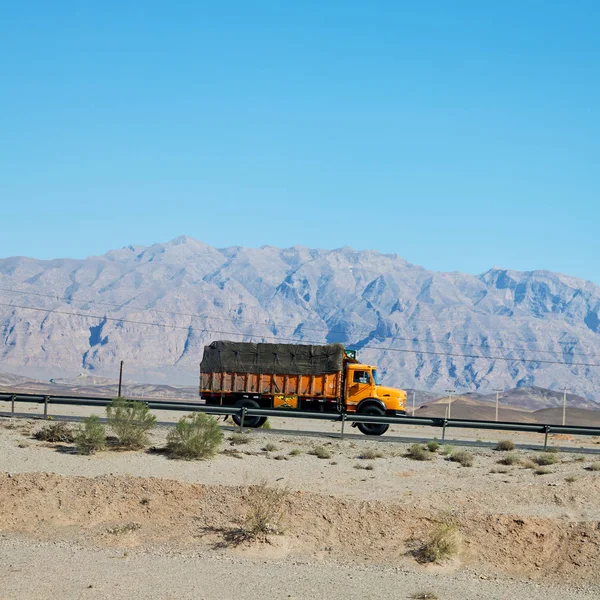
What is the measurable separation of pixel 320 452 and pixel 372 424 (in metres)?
11.4

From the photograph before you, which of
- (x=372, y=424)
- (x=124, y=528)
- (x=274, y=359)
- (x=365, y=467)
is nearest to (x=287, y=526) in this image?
(x=124, y=528)

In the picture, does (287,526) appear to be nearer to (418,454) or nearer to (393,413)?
(418,454)

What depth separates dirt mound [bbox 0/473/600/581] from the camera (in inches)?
656

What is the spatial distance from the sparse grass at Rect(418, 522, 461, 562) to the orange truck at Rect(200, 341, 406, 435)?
19.4 m

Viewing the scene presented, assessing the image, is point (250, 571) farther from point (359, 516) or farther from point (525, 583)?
point (525, 583)

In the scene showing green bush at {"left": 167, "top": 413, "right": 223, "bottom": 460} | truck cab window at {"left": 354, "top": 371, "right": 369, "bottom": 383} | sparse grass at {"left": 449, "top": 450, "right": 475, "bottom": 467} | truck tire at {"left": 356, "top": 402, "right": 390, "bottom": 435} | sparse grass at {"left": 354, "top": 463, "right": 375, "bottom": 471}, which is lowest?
truck tire at {"left": 356, "top": 402, "right": 390, "bottom": 435}

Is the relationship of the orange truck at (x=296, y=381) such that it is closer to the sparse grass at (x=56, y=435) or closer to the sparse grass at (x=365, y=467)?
the sparse grass at (x=56, y=435)

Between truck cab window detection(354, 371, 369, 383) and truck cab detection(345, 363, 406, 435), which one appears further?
truck cab window detection(354, 371, 369, 383)

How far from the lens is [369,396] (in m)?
37.3

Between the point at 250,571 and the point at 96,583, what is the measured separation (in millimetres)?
2585

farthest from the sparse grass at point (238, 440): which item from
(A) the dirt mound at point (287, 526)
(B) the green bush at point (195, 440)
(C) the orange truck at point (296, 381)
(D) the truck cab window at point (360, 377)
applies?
(D) the truck cab window at point (360, 377)

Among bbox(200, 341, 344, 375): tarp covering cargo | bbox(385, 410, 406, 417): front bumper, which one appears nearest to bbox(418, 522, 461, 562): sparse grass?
bbox(385, 410, 406, 417): front bumper

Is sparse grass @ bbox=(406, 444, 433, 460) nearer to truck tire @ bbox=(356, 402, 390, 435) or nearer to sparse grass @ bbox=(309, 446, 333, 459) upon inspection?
sparse grass @ bbox=(309, 446, 333, 459)

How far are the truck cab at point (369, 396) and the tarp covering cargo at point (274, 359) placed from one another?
2.48 ft
